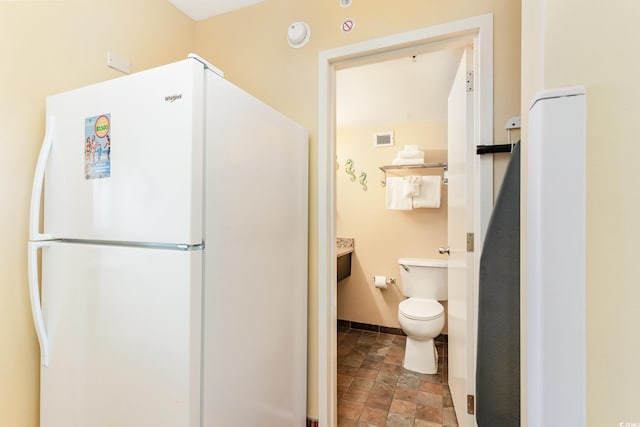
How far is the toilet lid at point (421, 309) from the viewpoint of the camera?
2.33 meters

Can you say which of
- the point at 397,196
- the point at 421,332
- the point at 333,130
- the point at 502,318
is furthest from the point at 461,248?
the point at 397,196

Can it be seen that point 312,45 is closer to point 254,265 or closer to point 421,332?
point 254,265

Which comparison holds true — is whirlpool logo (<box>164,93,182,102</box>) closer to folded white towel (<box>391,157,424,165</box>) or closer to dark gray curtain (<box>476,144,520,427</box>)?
dark gray curtain (<box>476,144,520,427</box>)

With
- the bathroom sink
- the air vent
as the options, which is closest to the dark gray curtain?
the bathroom sink

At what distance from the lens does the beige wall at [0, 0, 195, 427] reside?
106cm

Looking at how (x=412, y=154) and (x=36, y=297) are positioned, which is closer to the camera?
(x=36, y=297)

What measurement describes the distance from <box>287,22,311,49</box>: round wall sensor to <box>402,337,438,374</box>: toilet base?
8.05ft

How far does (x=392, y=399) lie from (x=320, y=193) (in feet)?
5.39

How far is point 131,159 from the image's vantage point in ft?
2.93

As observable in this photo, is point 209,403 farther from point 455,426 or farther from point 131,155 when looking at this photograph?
point 455,426

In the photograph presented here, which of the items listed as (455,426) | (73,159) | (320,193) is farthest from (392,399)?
(73,159)

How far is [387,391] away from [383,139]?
2.51m
